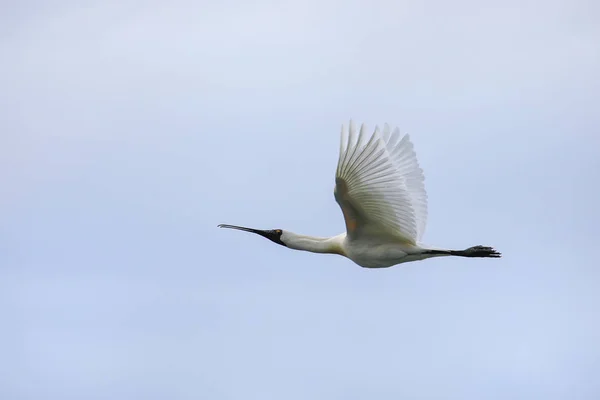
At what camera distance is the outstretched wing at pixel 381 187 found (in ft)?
87.4

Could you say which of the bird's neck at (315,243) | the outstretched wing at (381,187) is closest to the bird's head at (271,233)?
the bird's neck at (315,243)

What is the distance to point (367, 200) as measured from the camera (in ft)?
90.1

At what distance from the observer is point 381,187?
27.3 metres

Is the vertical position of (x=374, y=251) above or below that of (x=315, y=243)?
below

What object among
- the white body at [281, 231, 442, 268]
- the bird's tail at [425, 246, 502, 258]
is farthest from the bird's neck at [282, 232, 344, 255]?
the bird's tail at [425, 246, 502, 258]

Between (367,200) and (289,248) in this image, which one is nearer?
(367,200)

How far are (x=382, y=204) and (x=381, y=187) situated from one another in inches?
18.7

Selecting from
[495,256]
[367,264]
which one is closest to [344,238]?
[367,264]

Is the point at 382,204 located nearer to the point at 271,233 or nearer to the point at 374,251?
the point at 374,251

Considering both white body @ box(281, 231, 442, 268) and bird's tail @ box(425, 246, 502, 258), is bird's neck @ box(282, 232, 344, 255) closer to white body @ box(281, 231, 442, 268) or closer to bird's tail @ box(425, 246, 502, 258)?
white body @ box(281, 231, 442, 268)

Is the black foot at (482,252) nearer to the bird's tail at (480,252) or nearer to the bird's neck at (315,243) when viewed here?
the bird's tail at (480,252)

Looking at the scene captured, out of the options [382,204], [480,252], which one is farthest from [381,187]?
[480,252]

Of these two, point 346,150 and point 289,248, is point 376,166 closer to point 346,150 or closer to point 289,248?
point 346,150

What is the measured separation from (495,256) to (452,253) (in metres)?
1.34
